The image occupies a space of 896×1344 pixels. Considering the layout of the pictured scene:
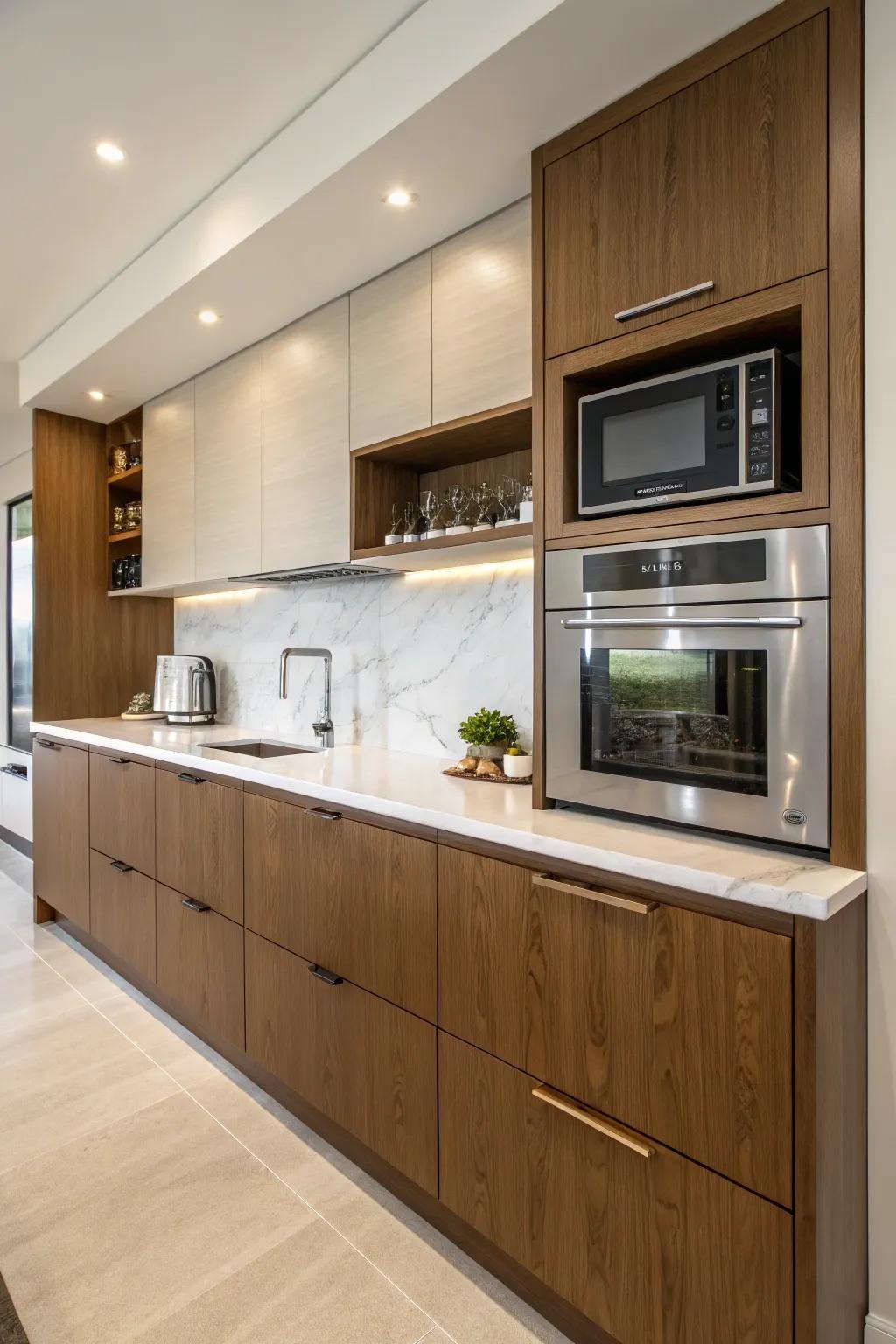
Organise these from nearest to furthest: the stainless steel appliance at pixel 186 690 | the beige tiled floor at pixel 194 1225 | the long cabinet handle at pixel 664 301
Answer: the long cabinet handle at pixel 664 301, the beige tiled floor at pixel 194 1225, the stainless steel appliance at pixel 186 690

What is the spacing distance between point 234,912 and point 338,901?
0.57m

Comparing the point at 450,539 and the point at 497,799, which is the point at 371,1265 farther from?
the point at 450,539

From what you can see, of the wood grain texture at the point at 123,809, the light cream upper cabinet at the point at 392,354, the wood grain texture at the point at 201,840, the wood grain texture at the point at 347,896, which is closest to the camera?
the wood grain texture at the point at 347,896

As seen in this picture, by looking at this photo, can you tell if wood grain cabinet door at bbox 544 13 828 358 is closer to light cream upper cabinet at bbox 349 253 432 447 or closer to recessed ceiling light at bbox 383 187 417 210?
recessed ceiling light at bbox 383 187 417 210

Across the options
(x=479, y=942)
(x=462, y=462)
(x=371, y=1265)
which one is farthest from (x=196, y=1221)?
(x=462, y=462)

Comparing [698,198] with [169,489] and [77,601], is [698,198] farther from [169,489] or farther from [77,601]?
[77,601]

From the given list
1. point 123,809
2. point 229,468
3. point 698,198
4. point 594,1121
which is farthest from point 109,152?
point 594,1121

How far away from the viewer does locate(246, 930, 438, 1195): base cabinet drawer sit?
1.75 m

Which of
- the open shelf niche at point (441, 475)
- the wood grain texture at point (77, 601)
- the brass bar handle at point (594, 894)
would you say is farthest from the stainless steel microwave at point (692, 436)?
the wood grain texture at point (77, 601)

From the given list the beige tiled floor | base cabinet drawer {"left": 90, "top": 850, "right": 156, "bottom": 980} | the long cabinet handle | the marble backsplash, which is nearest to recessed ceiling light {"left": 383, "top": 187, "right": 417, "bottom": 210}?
the long cabinet handle

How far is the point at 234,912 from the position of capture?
2354 mm

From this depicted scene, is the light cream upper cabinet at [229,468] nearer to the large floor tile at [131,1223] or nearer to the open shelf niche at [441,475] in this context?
the open shelf niche at [441,475]

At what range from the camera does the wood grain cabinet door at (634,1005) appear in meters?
1.19

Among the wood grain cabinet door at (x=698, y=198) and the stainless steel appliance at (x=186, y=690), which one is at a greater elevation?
the wood grain cabinet door at (x=698, y=198)
